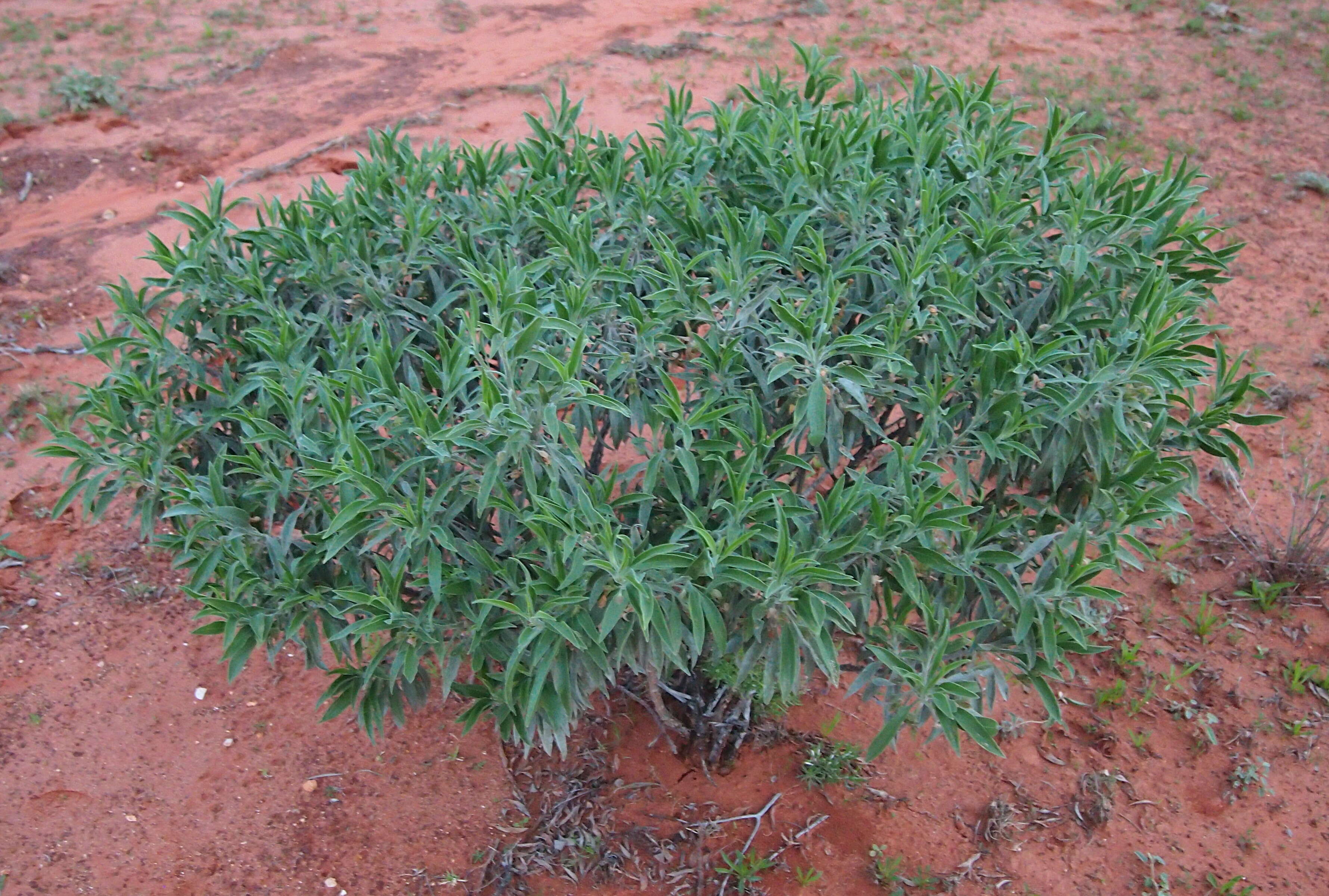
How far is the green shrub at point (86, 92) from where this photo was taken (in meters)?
7.06

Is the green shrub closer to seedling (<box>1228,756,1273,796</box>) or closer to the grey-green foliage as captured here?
the grey-green foliage

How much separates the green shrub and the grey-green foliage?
5.16m

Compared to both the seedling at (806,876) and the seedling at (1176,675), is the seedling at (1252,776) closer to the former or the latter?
the seedling at (1176,675)

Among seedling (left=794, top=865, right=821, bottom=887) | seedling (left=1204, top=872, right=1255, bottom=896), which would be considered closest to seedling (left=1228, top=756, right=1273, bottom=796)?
seedling (left=1204, top=872, right=1255, bottom=896)

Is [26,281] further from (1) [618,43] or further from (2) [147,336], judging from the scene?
(1) [618,43]

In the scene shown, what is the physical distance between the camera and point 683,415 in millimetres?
2191

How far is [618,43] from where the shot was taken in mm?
8141

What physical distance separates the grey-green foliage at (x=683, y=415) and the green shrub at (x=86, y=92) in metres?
5.16

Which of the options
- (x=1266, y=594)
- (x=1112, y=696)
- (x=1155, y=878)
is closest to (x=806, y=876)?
(x=1155, y=878)

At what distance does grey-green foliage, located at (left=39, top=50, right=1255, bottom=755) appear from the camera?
7.13 feet

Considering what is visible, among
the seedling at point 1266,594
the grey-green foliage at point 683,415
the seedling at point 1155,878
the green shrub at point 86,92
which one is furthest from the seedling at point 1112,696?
the green shrub at point 86,92

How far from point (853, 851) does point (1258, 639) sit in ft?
5.72

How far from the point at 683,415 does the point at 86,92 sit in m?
6.75

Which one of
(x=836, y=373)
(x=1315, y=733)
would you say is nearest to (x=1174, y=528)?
(x=1315, y=733)
